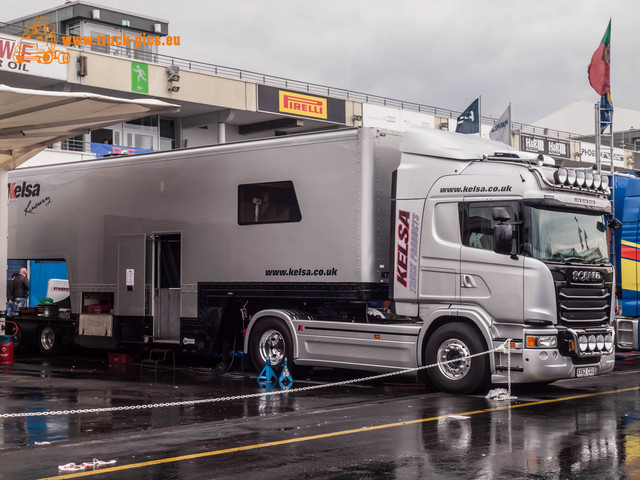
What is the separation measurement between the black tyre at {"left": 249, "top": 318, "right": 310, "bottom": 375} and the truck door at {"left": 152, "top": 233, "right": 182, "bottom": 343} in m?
2.06

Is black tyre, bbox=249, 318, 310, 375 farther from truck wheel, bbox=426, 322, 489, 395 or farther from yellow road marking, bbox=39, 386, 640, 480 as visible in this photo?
yellow road marking, bbox=39, 386, 640, 480

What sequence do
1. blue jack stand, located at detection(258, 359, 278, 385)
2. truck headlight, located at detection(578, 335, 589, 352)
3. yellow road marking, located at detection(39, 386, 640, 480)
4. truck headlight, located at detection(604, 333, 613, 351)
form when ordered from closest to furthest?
1. yellow road marking, located at detection(39, 386, 640, 480)
2. truck headlight, located at detection(578, 335, 589, 352)
3. truck headlight, located at detection(604, 333, 613, 351)
4. blue jack stand, located at detection(258, 359, 278, 385)

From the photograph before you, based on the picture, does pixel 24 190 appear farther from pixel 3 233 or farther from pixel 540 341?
pixel 540 341

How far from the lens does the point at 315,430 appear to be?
10008 millimetres

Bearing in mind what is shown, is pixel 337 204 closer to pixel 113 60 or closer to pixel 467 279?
pixel 467 279

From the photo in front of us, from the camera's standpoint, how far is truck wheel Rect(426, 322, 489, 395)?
1290cm

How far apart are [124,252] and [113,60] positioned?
19820 millimetres

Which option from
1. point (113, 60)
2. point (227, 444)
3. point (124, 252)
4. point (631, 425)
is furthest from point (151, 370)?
point (113, 60)

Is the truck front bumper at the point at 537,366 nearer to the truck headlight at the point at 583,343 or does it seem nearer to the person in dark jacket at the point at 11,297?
the truck headlight at the point at 583,343

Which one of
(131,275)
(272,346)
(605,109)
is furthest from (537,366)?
(605,109)

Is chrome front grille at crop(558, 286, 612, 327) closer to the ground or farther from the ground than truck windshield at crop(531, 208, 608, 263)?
closer to the ground

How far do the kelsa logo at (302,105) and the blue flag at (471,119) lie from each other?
15990 millimetres

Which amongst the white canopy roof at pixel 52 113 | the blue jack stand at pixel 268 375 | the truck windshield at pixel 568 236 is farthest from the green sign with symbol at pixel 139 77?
the truck windshield at pixel 568 236

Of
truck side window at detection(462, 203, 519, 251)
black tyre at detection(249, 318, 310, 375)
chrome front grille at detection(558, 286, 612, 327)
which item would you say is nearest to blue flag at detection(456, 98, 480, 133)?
black tyre at detection(249, 318, 310, 375)
